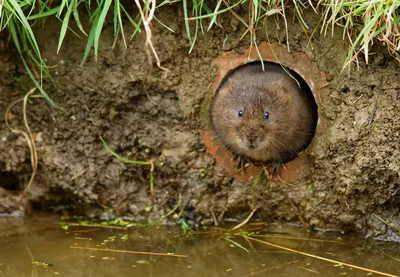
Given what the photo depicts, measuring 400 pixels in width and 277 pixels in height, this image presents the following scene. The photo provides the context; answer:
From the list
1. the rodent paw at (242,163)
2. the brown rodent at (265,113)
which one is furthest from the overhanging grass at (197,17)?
the rodent paw at (242,163)

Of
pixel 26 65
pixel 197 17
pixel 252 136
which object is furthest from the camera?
pixel 26 65

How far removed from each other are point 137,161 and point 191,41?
71 cm

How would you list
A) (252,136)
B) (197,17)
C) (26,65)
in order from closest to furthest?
(197,17) < (252,136) < (26,65)

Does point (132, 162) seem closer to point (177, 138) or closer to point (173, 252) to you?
point (177, 138)

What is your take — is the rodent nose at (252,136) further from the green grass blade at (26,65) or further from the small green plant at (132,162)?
the green grass blade at (26,65)

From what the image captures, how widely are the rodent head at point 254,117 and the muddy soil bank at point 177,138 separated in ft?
0.42

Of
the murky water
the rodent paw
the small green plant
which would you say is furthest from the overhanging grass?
the murky water

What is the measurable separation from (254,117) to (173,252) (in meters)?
0.82

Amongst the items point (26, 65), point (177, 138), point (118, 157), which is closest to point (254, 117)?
point (177, 138)

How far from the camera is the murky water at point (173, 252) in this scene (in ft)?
9.84

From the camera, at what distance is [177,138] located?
366 centimetres

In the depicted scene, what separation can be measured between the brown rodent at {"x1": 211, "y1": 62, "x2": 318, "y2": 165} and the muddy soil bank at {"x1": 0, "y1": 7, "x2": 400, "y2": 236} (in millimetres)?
129

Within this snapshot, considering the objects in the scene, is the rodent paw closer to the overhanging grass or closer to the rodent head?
the rodent head

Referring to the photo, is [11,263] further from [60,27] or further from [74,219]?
[60,27]
